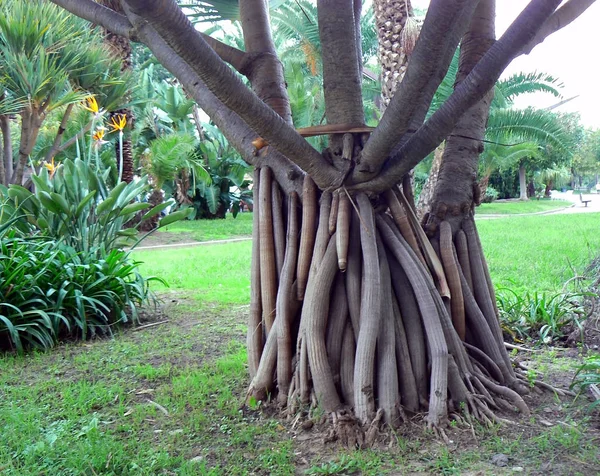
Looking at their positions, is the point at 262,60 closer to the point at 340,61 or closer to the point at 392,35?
the point at 340,61

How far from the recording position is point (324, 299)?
3182 mm

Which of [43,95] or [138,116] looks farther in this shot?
[138,116]

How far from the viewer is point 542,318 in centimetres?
489

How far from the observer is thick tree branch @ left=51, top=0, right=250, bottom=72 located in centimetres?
383

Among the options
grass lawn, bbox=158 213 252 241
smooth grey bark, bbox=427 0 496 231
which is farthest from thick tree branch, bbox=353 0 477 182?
grass lawn, bbox=158 213 252 241

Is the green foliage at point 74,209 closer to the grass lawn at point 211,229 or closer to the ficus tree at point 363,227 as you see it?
the ficus tree at point 363,227

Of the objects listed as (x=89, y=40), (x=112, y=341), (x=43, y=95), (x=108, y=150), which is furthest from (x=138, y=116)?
(x=112, y=341)

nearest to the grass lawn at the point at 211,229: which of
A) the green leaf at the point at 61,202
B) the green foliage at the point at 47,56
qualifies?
the green foliage at the point at 47,56

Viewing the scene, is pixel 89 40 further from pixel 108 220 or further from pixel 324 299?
pixel 324 299

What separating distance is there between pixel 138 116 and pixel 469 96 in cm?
1837

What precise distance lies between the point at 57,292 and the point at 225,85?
10.3 feet

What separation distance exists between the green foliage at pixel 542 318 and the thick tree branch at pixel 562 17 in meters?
2.09

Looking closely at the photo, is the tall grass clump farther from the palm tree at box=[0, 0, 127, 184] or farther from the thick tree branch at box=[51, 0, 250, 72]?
the palm tree at box=[0, 0, 127, 184]

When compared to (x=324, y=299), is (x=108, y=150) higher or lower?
higher
